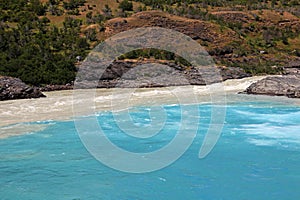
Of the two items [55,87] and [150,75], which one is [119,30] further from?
[55,87]

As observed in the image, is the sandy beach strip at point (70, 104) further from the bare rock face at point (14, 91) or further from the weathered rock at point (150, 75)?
the weathered rock at point (150, 75)

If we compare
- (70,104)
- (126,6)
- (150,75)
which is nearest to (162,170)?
(70,104)

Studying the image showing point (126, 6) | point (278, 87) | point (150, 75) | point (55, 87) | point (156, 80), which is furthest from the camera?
point (126, 6)

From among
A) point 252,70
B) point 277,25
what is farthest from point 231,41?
point 277,25

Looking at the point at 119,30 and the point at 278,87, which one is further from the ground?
the point at 119,30

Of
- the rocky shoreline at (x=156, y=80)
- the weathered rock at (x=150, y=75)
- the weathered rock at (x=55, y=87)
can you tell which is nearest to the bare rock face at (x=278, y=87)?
the rocky shoreline at (x=156, y=80)

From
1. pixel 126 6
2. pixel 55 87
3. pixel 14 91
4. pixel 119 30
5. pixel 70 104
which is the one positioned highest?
pixel 126 6

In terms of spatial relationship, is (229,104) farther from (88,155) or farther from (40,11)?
(40,11)
